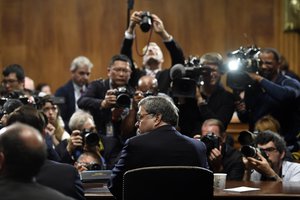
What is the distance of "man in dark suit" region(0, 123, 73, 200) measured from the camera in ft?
10.7

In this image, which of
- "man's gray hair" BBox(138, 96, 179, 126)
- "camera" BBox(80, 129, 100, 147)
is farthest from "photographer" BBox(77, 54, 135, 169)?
"man's gray hair" BBox(138, 96, 179, 126)

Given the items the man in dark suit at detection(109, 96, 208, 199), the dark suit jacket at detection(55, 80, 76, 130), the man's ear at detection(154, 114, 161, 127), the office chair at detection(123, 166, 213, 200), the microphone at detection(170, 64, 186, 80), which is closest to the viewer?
the office chair at detection(123, 166, 213, 200)

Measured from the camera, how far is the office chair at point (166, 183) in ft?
15.0

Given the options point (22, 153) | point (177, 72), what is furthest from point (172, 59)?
point (22, 153)

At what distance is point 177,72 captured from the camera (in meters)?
6.86

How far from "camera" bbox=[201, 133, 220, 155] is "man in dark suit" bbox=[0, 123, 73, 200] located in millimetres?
2695

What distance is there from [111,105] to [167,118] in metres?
1.66

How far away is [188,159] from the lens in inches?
197

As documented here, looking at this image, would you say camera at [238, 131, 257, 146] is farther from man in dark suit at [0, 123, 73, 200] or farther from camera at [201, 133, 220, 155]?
man in dark suit at [0, 123, 73, 200]

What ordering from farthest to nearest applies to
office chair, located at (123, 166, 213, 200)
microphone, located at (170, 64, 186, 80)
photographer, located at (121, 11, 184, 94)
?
photographer, located at (121, 11, 184, 94) < microphone, located at (170, 64, 186, 80) < office chair, located at (123, 166, 213, 200)

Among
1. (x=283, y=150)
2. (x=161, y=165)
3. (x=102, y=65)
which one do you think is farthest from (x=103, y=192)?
(x=102, y=65)

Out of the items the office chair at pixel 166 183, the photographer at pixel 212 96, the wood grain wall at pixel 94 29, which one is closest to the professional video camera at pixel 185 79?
the photographer at pixel 212 96

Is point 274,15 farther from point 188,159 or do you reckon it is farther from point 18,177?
point 18,177

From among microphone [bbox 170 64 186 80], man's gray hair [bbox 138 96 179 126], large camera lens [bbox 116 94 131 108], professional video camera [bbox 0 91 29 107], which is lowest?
large camera lens [bbox 116 94 131 108]
